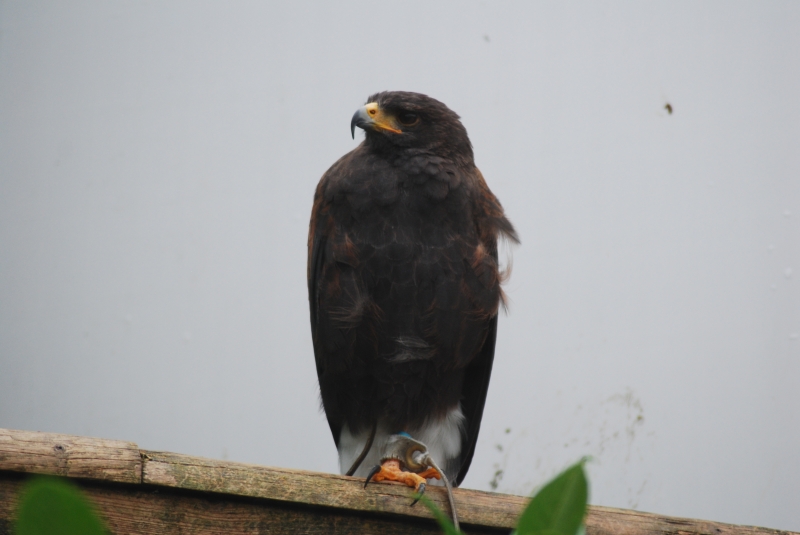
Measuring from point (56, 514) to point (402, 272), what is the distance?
5.63 ft

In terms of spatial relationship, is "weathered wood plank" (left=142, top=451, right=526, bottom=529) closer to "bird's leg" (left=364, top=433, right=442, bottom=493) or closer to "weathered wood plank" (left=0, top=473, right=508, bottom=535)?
"weathered wood plank" (left=0, top=473, right=508, bottom=535)

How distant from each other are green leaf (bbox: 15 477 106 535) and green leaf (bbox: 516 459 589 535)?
236 millimetres

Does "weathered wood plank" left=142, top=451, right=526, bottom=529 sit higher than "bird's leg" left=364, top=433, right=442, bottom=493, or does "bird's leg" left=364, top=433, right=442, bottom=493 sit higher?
"weathered wood plank" left=142, top=451, right=526, bottom=529

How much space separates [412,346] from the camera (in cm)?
210

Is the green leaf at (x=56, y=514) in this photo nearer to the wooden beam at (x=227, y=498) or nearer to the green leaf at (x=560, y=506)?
the green leaf at (x=560, y=506)

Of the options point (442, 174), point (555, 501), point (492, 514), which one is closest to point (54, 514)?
point (555, 501)

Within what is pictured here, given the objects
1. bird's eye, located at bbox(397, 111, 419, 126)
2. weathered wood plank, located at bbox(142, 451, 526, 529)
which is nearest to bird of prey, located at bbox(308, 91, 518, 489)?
bird's eye, located at bbox(397, 111, 419, 126)

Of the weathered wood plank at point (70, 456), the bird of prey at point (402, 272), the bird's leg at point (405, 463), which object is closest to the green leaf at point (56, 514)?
the weathered wood plank at point (70, 456)

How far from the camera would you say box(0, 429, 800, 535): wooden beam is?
127 cm

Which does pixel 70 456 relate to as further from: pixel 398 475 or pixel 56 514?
pixel 56 514

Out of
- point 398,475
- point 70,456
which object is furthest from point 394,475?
point 70,456

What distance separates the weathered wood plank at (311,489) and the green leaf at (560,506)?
108cm

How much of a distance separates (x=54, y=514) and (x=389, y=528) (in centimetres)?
124

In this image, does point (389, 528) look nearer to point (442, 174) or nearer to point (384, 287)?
point (384, 287)
